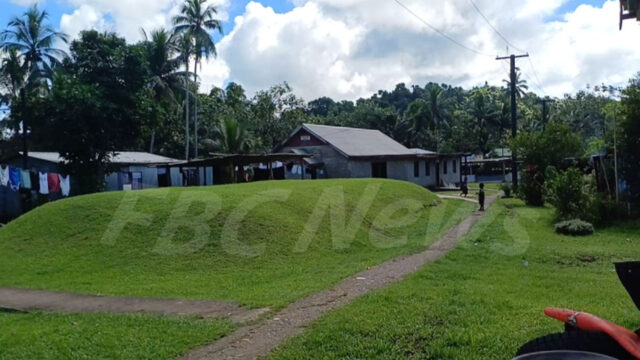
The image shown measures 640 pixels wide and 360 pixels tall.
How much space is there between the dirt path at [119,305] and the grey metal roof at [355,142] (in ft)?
86.5

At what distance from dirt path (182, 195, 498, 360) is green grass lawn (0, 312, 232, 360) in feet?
1.00

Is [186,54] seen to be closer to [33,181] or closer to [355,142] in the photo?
[355,142]

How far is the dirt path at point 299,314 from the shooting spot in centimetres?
600

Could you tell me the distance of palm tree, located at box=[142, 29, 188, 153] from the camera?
42.2m

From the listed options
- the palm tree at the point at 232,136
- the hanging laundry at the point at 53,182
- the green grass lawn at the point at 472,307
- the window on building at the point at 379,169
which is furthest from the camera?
the palm tree at the point at 232,136

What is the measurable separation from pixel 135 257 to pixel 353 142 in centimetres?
2724

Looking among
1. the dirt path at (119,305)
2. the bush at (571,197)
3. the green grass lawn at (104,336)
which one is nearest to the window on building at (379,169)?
the bush at (571,197)

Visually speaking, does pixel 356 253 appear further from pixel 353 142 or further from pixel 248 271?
pixel 353 142

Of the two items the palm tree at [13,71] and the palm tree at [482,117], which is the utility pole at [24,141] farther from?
the palm tree at [482,117]

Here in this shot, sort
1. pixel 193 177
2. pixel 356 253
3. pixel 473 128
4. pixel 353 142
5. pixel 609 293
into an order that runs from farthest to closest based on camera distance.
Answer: pixel 473 128, pixel 353 142, pixel 193 177, pixel 356 253, pixel 609 293

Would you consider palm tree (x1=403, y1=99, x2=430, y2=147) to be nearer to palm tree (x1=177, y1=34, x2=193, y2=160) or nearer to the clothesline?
palm tree (x1=177, y1=34, x2=193, y2=160)

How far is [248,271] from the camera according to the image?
11.3 metres

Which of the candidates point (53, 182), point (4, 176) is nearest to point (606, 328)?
point (4, 176)

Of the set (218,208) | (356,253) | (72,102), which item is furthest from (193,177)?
(356,253)
